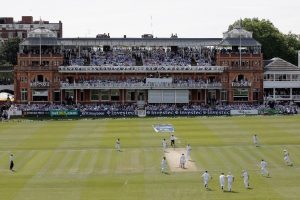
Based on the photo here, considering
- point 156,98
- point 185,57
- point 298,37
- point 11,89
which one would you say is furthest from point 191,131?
point 298,37

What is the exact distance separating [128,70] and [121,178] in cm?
5273

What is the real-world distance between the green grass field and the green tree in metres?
43.3

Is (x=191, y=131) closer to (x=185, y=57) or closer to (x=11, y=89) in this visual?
(x=185, y=57)

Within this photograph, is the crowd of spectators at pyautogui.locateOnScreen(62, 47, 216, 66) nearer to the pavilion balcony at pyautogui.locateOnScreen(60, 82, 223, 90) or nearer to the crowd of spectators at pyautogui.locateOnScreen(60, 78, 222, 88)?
the crowd of spectators at pyautogui.locateOnScreen(60, 78, 222, 88)

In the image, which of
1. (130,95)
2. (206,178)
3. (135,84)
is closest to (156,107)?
(135,84)

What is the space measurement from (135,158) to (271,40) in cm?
7573

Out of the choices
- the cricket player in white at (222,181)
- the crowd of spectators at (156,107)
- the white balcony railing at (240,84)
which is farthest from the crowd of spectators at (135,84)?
the cricket player in white at (222,181)

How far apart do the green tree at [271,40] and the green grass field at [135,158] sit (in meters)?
43.3

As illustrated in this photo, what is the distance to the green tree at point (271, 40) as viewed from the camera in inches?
4739

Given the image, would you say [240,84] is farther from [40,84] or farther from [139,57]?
[40,84]

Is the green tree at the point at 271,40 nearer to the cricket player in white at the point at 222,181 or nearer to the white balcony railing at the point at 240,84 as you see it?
the white balcony railing at the point at 240,84

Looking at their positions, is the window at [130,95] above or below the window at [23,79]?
below

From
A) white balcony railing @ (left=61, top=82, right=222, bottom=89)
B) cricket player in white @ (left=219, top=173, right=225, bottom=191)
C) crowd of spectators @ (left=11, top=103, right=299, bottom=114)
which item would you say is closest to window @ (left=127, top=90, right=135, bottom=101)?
white balcony railing @ (left=61, top=82, right=222, bottom=89)

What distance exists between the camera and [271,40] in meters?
122
